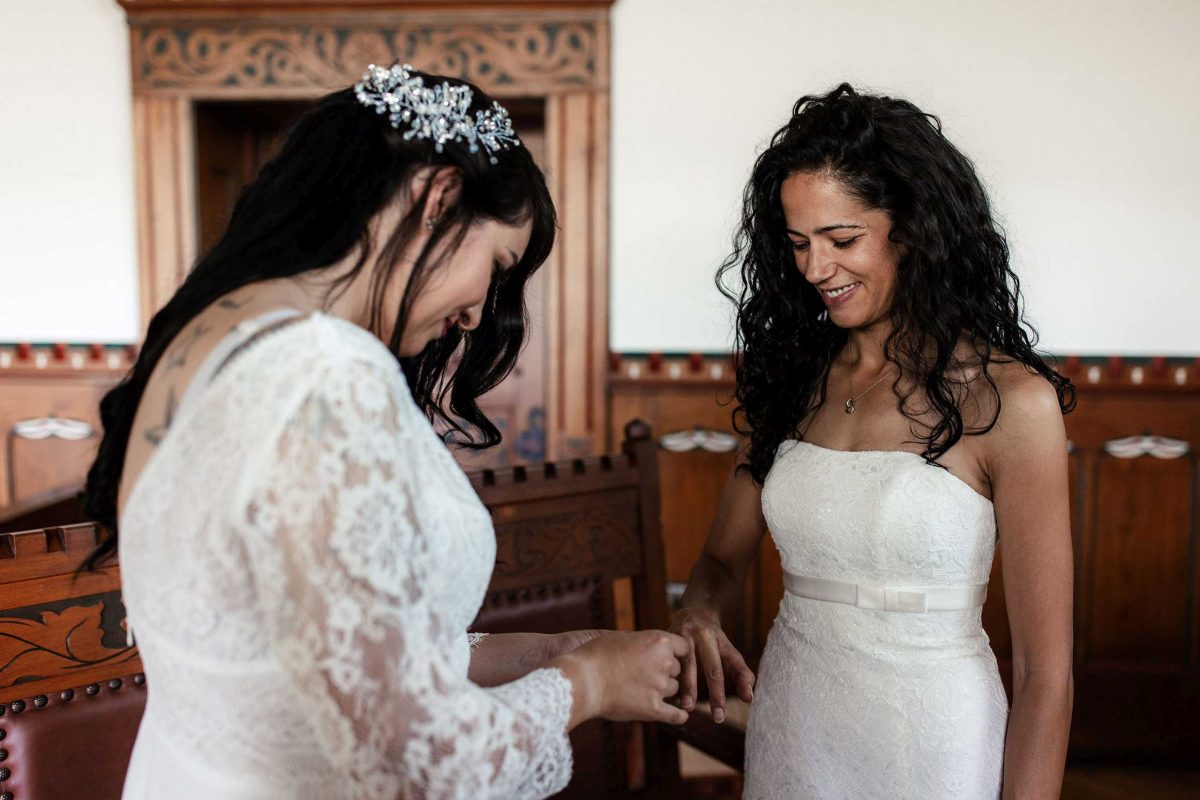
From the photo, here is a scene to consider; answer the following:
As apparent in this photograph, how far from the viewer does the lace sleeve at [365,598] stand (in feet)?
2.63

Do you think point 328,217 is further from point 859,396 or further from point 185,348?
point 859,396

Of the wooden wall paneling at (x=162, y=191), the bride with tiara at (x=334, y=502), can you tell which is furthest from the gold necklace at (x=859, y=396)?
the wooden wall paneling at (x=162, y=191)

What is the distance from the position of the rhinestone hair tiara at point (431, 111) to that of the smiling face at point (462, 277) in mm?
86

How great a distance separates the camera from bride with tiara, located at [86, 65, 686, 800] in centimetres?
82

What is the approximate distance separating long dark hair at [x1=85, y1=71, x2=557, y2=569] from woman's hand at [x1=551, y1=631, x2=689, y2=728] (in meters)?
0.40

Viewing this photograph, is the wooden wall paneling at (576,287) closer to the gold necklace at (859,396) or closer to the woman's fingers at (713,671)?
the gold necklace at (859,396)

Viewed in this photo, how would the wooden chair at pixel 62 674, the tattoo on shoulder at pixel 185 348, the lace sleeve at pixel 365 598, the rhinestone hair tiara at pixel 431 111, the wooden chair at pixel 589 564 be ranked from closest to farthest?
the lace sleeve at pixel 365 598 → the tattoo on shoulder at pixel 185 348 → the rhinestone hair tiara at pixel 431 111 → the wooden chair at pixel 62 674 → the wooden chair at pixel 589 564

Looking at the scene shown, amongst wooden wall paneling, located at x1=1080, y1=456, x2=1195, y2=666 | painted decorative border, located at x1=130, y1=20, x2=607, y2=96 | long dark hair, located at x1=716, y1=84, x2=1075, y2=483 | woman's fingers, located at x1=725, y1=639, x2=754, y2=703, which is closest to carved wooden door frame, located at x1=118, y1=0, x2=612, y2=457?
painted decorative border, located at x1=130, y1=20, x2=607, y2=96

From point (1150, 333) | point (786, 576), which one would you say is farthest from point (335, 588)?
point (1150, 333)

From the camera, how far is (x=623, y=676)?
3.58ft

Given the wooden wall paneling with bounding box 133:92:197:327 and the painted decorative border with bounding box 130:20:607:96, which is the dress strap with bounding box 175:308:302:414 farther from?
the wooden wall paneling with bounding box 133:92:197:327

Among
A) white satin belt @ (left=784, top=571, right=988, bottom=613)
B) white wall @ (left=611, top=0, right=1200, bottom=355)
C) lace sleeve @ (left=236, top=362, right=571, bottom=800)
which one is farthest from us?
white wall @ (left=611, top=0, right=1200, bottom=355)

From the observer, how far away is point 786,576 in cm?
178

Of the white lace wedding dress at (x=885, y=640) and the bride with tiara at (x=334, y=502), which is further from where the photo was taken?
the white lace wedding dress at (x=885, y=640)
